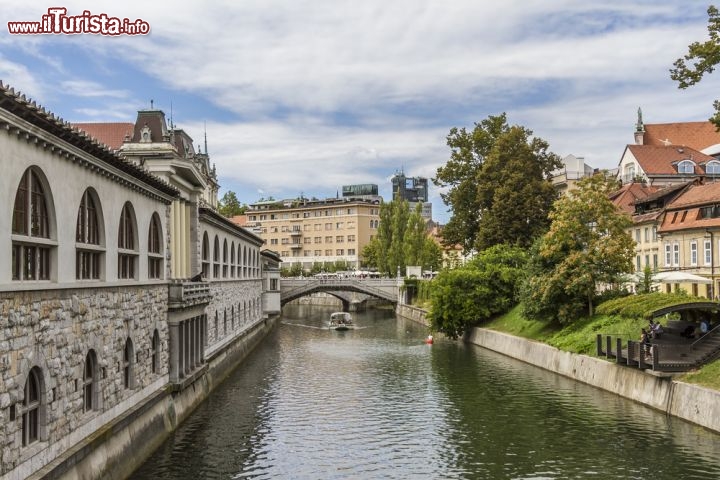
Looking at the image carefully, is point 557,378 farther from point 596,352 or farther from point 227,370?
point 227,370

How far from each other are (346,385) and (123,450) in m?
21.2

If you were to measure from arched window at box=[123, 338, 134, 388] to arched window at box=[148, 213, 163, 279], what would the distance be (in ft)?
13.5

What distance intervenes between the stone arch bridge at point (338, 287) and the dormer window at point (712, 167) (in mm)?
42829

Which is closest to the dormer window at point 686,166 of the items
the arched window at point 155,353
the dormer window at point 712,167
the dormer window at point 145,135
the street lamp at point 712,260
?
the dormer window at point 712,167

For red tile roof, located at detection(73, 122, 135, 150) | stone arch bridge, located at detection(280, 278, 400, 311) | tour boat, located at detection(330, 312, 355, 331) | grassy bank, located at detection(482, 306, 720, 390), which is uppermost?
red tile roof, located at detection(73, 122, 135, 150)

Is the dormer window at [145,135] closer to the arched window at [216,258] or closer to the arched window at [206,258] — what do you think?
the arched window at [206,258]

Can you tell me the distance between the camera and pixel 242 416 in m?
34.6

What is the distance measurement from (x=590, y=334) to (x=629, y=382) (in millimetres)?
8211

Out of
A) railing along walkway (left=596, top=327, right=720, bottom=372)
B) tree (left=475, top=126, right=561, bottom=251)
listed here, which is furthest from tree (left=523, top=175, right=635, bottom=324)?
tree (left=475, top=126, right=561, bottom=251)

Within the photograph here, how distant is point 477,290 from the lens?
6334 centimetres

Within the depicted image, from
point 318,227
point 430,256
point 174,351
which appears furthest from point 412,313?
point 318,227

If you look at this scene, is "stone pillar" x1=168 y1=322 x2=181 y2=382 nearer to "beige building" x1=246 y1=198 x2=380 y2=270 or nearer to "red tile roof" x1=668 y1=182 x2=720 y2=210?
"red tile roof" x1=668 y1=182 x2=720 y2=210

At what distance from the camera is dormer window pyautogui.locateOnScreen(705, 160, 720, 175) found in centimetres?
8356

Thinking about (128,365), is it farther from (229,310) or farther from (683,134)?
(683,134)
